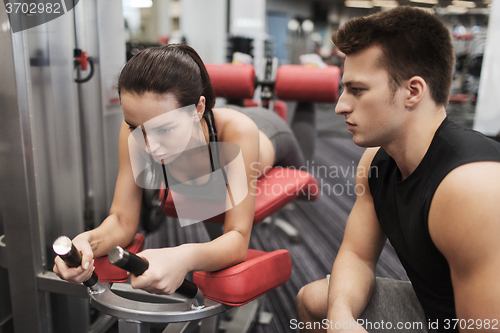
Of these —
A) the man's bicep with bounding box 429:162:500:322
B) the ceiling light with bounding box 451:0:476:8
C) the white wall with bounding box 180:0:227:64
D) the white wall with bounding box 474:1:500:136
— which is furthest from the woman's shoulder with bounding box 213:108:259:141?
the ceiling light with bounding box 451:0:476:8

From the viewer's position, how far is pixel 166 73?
2.93 feet

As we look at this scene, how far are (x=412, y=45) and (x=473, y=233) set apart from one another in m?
0.41

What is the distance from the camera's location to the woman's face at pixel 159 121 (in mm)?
871

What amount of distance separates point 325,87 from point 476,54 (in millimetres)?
4766

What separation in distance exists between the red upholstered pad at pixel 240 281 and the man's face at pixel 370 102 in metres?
0.39

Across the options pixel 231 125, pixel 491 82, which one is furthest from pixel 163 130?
pixel 491 82

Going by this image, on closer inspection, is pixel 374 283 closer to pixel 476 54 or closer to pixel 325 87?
pixel 325 87

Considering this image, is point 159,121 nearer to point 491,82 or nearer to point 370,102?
point 370,102

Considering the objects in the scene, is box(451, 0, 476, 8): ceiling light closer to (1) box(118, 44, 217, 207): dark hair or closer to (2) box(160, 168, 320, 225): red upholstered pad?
(2) box(160, 168, 320, 225): red upholstered pad

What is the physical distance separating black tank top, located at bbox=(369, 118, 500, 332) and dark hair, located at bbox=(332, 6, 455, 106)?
107 mm

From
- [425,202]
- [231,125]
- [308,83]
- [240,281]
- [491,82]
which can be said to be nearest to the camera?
[425,202]

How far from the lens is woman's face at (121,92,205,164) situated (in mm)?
871

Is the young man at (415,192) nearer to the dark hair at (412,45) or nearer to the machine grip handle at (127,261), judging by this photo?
the dark hair at (412,45)

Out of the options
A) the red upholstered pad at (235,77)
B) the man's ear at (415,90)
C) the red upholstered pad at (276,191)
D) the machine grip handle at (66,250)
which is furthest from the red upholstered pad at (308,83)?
the machine grip handle at (66,250)
